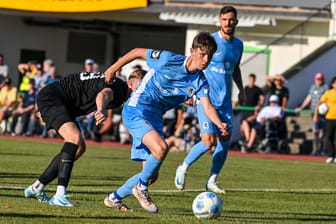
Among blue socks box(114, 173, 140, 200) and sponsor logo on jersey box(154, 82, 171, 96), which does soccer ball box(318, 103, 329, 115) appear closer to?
sponsor logo on jersey box(154, 82, 171, 96)

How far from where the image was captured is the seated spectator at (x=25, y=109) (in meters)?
29.1

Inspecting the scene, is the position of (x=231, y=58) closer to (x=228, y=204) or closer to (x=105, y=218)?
(x=228, y=204)

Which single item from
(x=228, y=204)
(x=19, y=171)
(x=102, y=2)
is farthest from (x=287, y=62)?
(x=228, y=204)

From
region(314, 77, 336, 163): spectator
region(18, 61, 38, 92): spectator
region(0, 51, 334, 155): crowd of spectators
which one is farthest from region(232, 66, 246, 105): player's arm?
region(18, 61, 38, 92): spectator

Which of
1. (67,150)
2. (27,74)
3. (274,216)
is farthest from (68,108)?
(27,74)

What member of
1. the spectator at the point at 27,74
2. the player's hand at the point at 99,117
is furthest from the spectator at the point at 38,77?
the player's hand at the point at 99,117

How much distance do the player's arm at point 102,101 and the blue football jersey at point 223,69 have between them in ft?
10.3

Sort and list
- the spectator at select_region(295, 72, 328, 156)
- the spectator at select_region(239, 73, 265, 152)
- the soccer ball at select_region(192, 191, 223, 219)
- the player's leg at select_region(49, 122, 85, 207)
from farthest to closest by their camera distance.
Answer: the spectator at select_region(239, 73, 265, 152) → the spectator at select_region(295, 72, 328, 156) → the player's leg at select_region(49, 122, 85, 207) → the soccer ball at select_region(192, 191, 223, 219)

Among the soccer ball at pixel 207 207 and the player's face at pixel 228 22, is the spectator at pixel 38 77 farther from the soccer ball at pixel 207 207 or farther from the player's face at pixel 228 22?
the soccer ball at pixel 207 207

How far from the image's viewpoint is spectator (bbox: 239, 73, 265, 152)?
89.7 feet

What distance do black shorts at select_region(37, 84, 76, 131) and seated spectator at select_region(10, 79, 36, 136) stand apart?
59.3 feet

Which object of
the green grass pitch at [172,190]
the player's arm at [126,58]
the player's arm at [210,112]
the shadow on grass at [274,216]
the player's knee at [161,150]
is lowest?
the shadow on grass at [274,216]

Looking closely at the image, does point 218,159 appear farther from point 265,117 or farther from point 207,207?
point 265,117

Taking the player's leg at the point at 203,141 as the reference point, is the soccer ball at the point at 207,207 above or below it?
below
